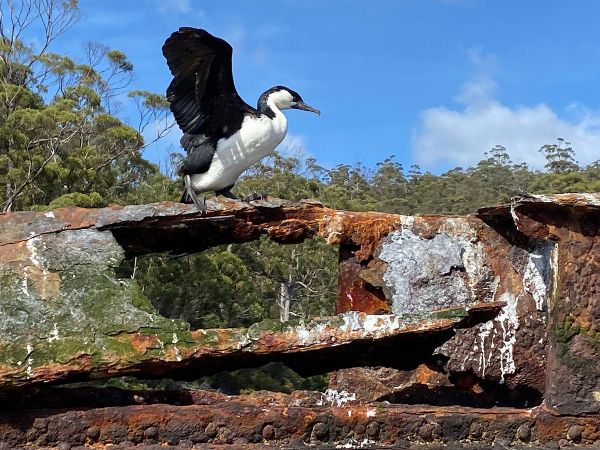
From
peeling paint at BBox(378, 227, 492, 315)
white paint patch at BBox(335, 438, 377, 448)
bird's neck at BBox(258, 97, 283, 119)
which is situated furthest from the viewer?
peeling paint at BBox(378, 227, 492, 315)

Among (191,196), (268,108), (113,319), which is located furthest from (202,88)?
(113,319)

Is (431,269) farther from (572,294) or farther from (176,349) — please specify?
(176,349)

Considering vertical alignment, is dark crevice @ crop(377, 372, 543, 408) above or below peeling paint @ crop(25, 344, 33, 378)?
below

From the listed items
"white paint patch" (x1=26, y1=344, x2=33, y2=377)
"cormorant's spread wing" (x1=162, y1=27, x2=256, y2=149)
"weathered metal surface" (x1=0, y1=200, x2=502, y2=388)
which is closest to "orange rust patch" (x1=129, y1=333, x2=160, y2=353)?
"weathered metal surface" (x1=0, y1=200, x2=502, y2=388)

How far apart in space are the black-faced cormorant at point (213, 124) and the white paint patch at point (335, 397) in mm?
1938

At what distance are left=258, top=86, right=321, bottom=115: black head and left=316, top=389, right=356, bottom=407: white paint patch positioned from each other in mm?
2436

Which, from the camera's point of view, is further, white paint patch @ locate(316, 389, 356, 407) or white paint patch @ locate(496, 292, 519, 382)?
white paint patch @ locate(316, 389, 356, 407)

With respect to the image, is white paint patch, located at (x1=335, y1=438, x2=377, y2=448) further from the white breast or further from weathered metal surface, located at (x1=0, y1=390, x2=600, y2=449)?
the white breast

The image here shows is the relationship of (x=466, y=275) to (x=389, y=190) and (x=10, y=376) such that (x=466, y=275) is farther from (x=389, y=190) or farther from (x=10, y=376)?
(x=389, y=190)

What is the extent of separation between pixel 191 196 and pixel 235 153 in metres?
0.59

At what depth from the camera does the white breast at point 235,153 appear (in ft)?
20.9

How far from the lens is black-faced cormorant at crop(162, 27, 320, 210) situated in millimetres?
6230

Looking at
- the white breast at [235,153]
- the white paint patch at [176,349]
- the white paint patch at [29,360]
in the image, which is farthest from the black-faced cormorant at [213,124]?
the white paint patch at [29,360]

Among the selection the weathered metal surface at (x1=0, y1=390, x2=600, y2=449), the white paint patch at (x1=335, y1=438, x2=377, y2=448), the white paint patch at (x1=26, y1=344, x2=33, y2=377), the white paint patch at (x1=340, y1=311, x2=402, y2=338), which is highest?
the white paint patch at (x1=340, y1=311, x2=402, y2=338)
